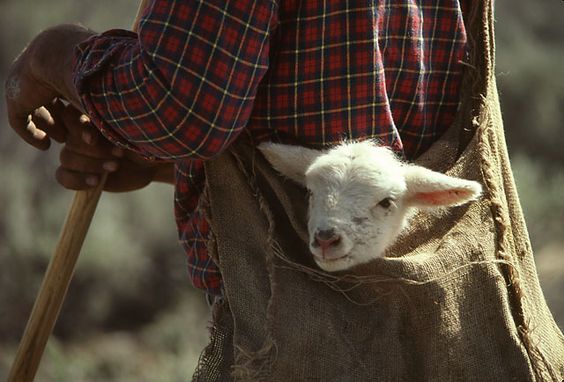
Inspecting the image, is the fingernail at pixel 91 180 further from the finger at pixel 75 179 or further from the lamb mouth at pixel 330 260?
the lamb mouth at pixel 330 260

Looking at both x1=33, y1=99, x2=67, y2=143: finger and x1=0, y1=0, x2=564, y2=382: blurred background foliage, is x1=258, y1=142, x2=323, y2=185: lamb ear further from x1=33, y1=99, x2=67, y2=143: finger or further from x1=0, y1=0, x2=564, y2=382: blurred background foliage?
x1=0, y1=0, x2=564, y2=382: blurred background foliage

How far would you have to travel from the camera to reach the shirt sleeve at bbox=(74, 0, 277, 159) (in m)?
2.66

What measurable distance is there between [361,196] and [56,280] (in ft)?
5.05

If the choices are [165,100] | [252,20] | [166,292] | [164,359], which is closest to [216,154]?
[165,100]

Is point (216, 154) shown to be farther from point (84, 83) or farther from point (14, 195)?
point (14, 195)

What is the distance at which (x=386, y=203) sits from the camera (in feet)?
9.04

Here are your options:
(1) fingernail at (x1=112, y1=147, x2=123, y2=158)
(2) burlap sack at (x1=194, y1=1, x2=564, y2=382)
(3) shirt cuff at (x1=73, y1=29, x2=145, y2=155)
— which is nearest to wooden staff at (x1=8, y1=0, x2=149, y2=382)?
(1) fingernail at (x1=112, y1=147, x2=123, y2=158)

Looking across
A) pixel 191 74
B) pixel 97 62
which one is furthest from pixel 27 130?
pixel 191 74

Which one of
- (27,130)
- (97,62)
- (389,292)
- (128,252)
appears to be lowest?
(128,252)

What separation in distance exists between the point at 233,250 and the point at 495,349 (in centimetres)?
78

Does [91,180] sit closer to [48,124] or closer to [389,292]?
[48,124]

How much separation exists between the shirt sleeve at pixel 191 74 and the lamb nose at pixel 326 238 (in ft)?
1.24

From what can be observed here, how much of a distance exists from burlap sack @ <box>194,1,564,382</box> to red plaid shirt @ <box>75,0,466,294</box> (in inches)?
4.6

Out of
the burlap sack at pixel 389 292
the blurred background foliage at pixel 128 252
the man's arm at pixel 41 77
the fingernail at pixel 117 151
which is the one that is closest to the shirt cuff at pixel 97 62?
the man's arm at pixel 41 77
